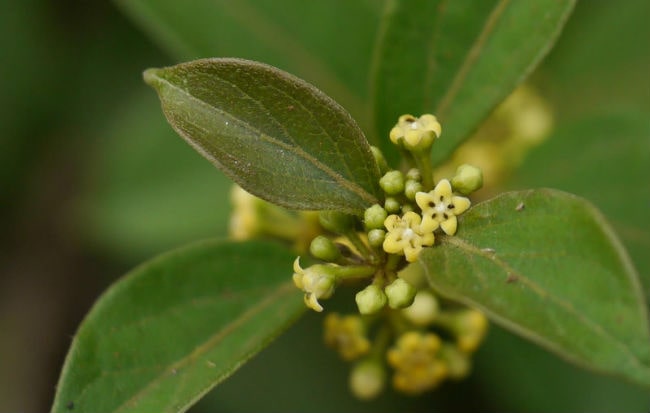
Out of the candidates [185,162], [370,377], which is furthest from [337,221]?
[185,162]

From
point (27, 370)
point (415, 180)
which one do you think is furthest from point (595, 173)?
point (27, 370)

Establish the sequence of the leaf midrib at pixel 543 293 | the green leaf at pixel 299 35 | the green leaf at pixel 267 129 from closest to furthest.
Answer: the leaf midrib at pixel 543 293, the green leaf at pixel 267 129, the green leaf at pixel 299 35

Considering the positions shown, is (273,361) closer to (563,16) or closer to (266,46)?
(266,46)

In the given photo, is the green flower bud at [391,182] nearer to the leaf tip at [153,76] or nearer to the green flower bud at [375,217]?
the green flower bud at [375,217]

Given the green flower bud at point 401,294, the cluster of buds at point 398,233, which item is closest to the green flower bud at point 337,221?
the cluster of buds at point 398,233

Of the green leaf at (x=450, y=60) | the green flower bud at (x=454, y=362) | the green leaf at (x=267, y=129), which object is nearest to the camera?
the green leaf at (x=267, y=129)

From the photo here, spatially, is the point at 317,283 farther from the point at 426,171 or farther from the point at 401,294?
the point at 426,171
